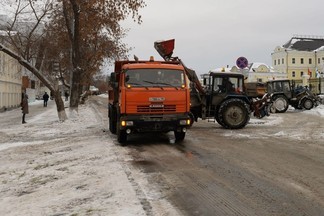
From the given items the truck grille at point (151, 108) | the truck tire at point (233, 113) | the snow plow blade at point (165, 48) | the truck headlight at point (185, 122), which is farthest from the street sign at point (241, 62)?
the truck grille at point (151, 108)

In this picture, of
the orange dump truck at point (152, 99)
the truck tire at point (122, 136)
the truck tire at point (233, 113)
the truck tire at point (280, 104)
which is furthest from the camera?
the truck tire at point (280, 104)

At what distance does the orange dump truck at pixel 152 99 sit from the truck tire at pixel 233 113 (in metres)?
4.73

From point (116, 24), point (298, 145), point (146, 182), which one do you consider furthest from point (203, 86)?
point (146, 182)

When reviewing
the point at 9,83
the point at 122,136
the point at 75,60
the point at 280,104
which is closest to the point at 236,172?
the point at 122,136

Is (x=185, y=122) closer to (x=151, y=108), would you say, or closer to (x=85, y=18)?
(x=151, y=108)

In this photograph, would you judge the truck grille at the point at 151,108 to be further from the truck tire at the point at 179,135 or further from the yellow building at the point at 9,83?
the yellow building at the point at 9,83

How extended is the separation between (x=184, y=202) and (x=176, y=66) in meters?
6.98

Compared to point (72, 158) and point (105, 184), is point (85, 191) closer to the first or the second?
point (105, 184)

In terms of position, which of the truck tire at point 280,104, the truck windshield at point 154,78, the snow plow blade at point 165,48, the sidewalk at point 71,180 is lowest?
the sidewalk at point 71,180

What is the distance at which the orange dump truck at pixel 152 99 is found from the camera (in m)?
11.7

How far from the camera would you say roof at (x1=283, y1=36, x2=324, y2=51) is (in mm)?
103375

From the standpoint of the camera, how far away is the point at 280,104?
28.1 metres

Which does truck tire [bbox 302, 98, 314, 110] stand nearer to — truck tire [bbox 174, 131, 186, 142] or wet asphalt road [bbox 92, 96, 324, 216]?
wet asphalt road [bbox 92, 96, 324, 216]

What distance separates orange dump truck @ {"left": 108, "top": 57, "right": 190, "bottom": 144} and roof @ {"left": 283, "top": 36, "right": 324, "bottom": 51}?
9750 cm
